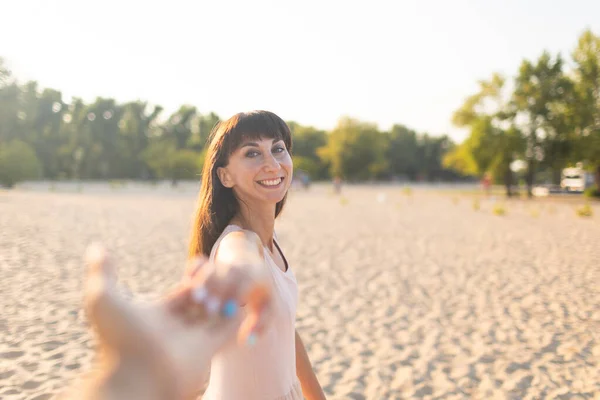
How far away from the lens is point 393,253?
10.4m

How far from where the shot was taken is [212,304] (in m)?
0.67

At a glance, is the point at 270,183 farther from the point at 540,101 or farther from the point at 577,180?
the point at 577,180

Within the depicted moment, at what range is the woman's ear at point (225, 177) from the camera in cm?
153

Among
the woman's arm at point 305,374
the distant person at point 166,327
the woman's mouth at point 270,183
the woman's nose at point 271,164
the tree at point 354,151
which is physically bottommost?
the woman's arm at point 305,374

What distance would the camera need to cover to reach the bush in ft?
122

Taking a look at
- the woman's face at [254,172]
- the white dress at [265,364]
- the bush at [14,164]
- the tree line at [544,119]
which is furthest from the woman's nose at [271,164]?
the bush at [14,164]

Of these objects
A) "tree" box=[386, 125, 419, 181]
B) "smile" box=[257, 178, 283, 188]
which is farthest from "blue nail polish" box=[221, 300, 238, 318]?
"tree" box=[386, 125, 419, 181]

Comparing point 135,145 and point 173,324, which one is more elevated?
point 135,145

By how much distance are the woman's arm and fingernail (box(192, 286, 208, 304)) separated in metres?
1.34

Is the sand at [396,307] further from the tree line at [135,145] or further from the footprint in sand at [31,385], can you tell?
the tree line at [135,145]

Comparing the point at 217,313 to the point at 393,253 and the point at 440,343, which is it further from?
the point at 393,253

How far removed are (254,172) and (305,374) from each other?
946 millimetres

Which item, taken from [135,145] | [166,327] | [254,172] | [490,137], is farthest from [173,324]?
[135,145]

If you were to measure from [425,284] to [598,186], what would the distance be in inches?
1102
